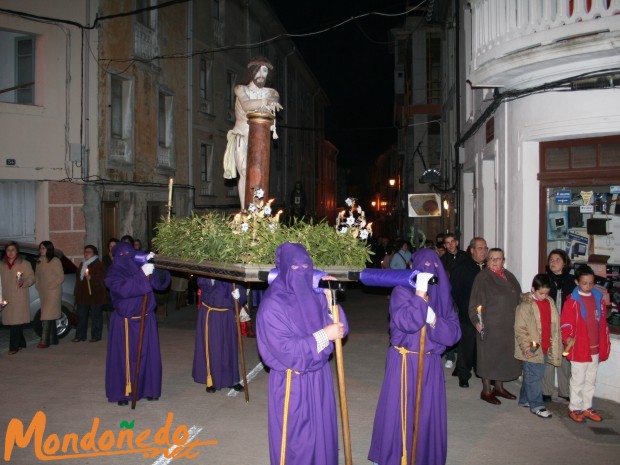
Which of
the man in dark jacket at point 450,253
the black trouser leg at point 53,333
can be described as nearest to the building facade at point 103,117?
the black trouser leg at point 53,333

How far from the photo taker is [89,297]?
12359mm

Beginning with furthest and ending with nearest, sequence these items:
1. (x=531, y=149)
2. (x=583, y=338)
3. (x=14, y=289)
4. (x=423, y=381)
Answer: (x=14, y=289)
(x=531, y=149)
(x=583, y=338)
(x=423, y=381)

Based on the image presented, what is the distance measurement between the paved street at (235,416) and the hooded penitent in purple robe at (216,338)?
0.26 meters

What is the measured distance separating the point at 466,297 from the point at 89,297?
7.35 metres

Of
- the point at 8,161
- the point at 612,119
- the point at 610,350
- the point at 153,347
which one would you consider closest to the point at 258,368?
the point at 153,347

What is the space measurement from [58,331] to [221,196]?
12.7 metres

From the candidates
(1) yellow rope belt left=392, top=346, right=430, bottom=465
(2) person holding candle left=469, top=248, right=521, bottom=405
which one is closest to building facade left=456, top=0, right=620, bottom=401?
(2) person holding candle left=469, top=248, right=521, bottom=405

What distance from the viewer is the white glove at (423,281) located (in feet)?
17.3

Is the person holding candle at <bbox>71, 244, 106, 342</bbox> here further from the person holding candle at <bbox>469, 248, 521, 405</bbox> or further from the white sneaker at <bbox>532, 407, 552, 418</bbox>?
the white sneaker at <bbox>532, 407, 552, 418</bbox>

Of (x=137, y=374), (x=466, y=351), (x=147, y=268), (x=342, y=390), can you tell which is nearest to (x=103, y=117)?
(x=147, y=268)

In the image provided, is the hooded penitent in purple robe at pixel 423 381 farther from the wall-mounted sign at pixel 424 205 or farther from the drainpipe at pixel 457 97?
the wall-mounted sign at pixel 424 205

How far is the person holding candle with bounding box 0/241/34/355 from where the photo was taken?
11055mm

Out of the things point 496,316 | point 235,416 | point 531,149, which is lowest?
point 235,416

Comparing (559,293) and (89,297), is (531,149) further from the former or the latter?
(89,297)
